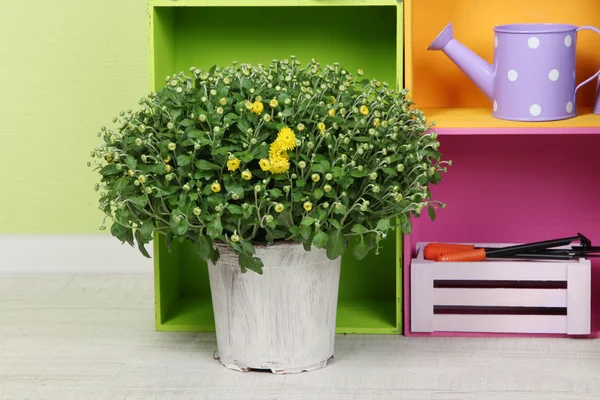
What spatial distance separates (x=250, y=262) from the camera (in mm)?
1878

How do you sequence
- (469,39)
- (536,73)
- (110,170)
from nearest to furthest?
(110,170) < (536,73) < (469,39)

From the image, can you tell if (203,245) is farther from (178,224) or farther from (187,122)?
(187,122)

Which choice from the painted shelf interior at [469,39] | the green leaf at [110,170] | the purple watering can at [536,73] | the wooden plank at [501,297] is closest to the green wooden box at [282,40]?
the painted shelf interior at [469,39]

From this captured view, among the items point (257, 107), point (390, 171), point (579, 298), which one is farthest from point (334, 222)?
point (579, 298)

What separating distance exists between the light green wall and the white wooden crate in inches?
35.0

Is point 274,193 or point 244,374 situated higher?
point 274,193

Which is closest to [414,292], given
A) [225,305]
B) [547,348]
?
[547,348]

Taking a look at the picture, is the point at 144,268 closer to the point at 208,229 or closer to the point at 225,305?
the point at 225,305

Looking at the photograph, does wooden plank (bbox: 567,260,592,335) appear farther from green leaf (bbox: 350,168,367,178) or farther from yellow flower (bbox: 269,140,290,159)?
yellow flower (bbox: 269,140,290,159)

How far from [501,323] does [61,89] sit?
3.92ft

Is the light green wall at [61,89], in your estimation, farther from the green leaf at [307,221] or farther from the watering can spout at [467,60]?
the green leaf at [307,221]

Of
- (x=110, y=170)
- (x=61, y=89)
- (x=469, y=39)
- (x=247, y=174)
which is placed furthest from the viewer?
(x=61, y=89)

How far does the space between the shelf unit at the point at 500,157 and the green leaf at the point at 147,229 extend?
25.3 inches

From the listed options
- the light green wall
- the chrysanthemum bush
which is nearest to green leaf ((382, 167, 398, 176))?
the chrysanthemum bush
